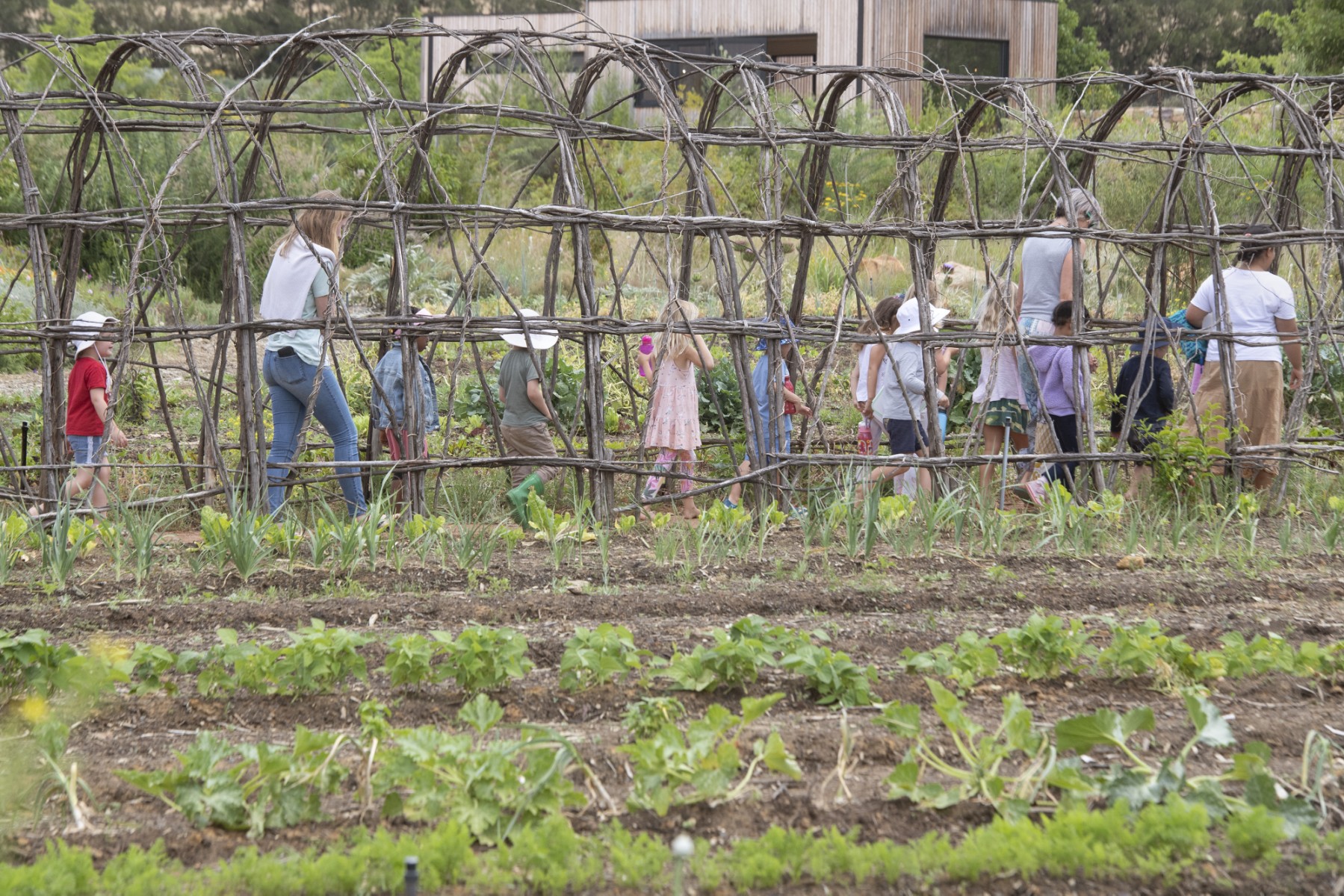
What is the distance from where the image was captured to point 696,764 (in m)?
2.52

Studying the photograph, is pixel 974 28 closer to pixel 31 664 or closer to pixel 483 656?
pixel 483 656

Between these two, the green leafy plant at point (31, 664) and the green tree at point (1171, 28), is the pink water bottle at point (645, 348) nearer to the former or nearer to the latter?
the green leafy plant at point (31, 664)

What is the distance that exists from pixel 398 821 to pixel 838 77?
5567 mm

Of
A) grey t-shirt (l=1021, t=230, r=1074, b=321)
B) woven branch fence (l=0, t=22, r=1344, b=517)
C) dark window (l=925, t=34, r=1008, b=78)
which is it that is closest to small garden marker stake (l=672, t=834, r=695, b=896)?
woven branch fence (l=0, t=22, r=1344, b=517)

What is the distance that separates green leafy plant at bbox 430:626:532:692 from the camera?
9.95 feet

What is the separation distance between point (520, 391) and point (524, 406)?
82 mm

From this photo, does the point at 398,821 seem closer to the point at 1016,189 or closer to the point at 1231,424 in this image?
the point at 1231,424

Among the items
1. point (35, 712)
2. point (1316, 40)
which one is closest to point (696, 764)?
point (35, 712)

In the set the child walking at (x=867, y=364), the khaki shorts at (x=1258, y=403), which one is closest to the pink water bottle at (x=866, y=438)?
the child walking at (x=867, y=364)

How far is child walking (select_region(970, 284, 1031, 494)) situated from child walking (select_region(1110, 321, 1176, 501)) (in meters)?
0.52

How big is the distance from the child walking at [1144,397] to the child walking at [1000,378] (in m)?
0.52

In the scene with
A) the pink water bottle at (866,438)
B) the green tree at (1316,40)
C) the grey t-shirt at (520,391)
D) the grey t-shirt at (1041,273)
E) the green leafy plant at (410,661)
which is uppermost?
the green tree at (1316,40)

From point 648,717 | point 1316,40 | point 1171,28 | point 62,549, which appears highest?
point 1171,28

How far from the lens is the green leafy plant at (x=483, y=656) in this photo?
3.03 meters
